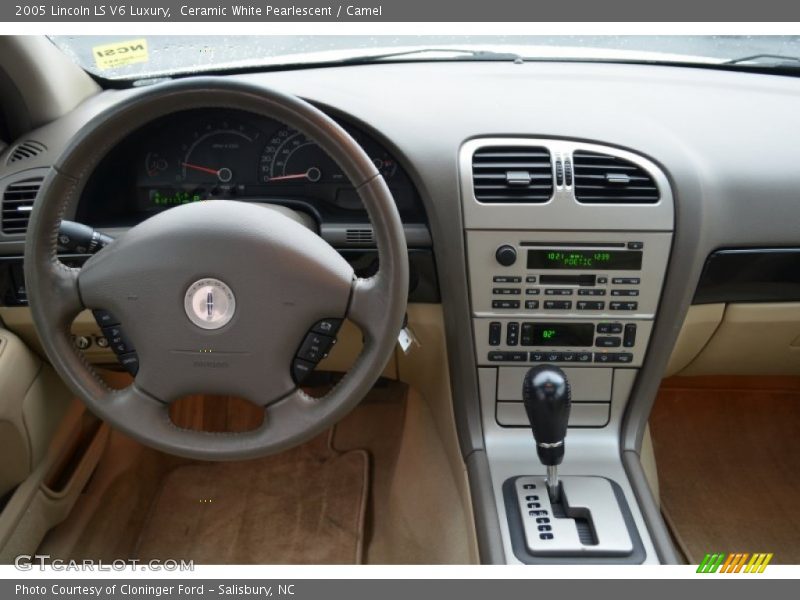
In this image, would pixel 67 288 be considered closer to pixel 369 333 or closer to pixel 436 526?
pixel 369 333

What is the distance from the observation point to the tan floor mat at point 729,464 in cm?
184

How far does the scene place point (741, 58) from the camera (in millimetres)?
1635

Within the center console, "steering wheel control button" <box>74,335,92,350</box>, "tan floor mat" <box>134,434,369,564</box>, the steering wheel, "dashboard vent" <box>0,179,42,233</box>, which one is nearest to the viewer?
the steering wheel

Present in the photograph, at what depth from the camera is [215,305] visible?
1075 mm

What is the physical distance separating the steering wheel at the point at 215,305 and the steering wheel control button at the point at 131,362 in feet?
0.04

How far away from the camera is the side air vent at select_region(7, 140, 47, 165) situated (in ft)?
4.92

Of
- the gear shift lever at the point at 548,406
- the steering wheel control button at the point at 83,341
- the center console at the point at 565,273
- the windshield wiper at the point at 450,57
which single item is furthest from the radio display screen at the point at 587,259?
the steering wheel control button at the point at 83,341

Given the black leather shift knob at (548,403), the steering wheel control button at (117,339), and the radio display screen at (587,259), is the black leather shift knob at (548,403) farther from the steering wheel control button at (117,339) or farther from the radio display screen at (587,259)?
the steering wheel control button at (117,339)

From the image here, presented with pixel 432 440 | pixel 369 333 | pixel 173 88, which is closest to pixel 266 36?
pixel 173 88

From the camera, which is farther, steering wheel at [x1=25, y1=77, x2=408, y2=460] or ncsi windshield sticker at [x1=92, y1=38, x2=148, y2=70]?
ncsi windshield sticker at [x1=92, y1=38, x2=148, y2=70]

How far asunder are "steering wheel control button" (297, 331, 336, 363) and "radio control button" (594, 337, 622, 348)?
1.92 ft

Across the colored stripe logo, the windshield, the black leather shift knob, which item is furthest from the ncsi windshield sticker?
the colored stripe logo

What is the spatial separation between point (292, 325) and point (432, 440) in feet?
2.65

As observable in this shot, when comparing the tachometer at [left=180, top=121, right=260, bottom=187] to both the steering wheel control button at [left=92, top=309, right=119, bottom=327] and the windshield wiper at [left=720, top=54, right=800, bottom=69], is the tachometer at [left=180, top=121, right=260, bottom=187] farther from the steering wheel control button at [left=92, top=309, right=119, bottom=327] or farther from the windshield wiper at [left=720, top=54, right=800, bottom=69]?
the windshield wiper at [left=720, top=54, right=800, bottom=69]
